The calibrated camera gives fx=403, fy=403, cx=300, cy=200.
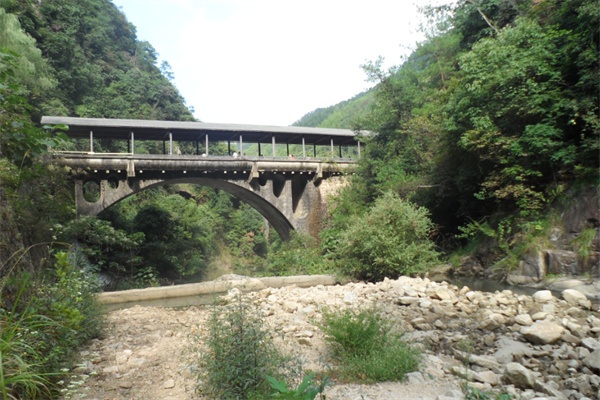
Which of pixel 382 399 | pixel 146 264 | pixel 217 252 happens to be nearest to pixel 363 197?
pixel 146 264

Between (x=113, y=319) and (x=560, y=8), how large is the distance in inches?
533

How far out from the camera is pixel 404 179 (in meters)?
16.3

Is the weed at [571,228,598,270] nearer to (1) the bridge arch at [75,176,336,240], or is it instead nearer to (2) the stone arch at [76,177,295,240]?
(1) the bridge arch at [75,176,336,240]

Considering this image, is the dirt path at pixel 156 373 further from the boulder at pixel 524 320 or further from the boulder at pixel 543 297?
the boulder at pixel 543 297

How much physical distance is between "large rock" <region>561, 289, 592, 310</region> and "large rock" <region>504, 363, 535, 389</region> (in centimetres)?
397

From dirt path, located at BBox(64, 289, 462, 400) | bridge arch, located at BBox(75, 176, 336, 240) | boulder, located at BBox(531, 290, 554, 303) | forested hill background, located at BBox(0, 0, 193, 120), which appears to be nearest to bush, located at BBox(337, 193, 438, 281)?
boulder, located at BBox(531, 290, 554, 303)

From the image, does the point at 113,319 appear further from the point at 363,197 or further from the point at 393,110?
the point at 393,110

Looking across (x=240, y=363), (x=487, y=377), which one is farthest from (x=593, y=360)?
(x=240, y=363)

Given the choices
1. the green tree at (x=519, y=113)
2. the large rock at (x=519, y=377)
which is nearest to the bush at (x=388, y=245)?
the green tree at (x=519, y=113)

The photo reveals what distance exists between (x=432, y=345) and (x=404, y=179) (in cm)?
1096

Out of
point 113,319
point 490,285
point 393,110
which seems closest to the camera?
point 113,319

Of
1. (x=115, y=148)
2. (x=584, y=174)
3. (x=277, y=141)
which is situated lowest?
(x=584, y=174)

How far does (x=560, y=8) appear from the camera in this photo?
11141 millimetres

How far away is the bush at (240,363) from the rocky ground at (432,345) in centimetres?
42
